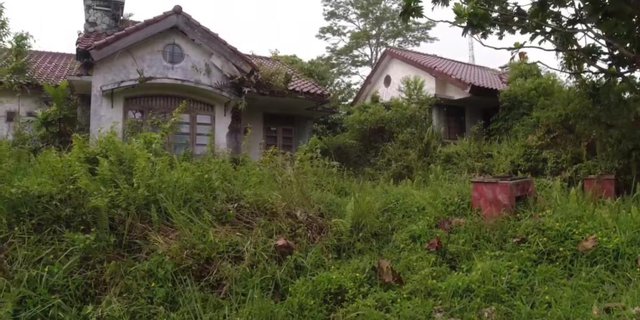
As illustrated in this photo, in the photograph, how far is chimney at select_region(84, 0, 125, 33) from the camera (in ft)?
42.8

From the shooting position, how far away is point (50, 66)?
1585cm

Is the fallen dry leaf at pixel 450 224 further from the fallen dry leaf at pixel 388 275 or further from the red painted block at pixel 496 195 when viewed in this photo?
the fallen dry leaf at pixel 388 275

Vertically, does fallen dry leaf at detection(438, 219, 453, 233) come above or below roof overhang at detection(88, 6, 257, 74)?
below

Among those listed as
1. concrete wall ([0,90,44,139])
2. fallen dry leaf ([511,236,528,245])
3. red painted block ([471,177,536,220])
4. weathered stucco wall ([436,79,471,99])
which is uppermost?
weathered stucco wall ([436,79,471,99])

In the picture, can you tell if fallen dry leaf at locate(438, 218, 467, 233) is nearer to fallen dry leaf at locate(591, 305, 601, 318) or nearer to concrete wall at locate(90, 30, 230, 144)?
fallen dry leaf at locate(591, 305, 601, 318)

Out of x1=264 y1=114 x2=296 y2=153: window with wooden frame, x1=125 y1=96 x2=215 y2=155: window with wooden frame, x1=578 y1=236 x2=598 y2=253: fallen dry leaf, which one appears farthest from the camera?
x1=264 y1=114 x2=296 y2=153: window with wooden frame

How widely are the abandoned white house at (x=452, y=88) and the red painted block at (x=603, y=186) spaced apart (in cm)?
827

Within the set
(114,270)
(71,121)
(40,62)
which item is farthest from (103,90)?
(114,270)

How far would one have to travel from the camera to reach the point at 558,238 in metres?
4.38

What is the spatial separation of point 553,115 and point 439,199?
3.65 metres

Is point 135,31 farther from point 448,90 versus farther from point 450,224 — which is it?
point 448,90

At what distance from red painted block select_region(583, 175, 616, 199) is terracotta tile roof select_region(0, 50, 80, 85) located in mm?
12372

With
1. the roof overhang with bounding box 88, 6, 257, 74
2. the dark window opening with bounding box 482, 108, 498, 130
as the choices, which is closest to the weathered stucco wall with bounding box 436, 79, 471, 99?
the dark window opening with bounding box 482, 108, 498, 130

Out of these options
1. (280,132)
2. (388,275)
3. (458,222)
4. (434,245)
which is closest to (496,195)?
(458,222)
